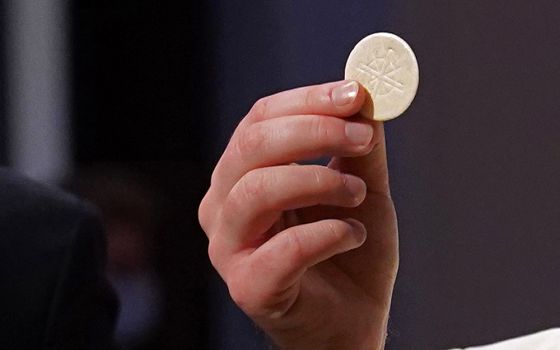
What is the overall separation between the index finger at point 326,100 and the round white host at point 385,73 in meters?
0.01

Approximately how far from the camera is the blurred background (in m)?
1.22

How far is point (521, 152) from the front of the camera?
1226 millimetres

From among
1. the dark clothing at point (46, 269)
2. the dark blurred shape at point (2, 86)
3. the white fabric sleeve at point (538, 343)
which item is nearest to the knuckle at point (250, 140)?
the white fabric sleeve at point (538, 343)

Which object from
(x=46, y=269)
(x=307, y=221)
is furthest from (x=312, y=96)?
(x=46, y=269)

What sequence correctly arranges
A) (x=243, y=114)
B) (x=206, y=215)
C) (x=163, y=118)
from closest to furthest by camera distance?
(x=206, y=215) → (x=243, y=114) → (x=163, y=118)

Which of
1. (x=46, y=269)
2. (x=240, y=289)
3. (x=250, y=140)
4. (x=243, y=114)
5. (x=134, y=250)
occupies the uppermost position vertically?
(x=250, y=140)

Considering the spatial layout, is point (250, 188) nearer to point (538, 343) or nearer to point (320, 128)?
point (320, 128)

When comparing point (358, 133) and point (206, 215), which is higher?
point (358, 133)

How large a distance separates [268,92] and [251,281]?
0.88 metres

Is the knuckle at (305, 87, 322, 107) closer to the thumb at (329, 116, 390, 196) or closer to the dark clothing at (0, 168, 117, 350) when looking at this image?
the thumb at (329, 116, 390, 196)

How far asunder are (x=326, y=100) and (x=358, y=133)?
1.2 inches

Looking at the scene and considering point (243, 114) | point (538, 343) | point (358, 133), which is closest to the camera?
point (358, 133)

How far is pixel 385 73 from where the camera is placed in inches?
24.6

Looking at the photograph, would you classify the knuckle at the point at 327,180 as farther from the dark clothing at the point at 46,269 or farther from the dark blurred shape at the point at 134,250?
the dark blurred shape at the point at 134,250
